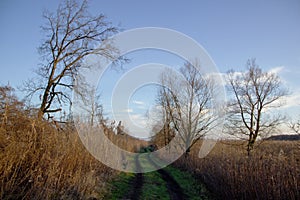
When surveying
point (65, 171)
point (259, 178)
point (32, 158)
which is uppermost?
point (32, 158)

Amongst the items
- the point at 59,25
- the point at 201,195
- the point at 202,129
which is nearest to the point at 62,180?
the point at 201,195

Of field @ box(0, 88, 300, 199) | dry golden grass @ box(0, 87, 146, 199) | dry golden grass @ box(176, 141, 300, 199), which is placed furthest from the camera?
dry golden grass @ box(176, 141, 300, 199)

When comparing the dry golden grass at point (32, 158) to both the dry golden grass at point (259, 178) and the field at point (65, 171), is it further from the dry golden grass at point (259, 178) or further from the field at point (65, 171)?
the dry golden grass at point (259, 178)

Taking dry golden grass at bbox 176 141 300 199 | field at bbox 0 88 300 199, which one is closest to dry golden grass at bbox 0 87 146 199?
field at bbox 0 88 300 199

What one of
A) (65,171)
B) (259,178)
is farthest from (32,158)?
(259,178)

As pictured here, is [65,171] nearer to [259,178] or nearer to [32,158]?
[32,158]

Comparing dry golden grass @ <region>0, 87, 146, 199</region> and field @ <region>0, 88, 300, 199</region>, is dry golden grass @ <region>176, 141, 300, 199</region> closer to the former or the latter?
field @ <region>0, 88, 300, 199</region>

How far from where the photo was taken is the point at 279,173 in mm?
6023

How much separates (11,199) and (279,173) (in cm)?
663

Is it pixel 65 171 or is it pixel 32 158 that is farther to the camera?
pixel 65 171

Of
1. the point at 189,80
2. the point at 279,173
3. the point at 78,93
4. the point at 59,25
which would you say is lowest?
the point at 279,173

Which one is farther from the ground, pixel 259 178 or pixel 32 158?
pixel 32 158

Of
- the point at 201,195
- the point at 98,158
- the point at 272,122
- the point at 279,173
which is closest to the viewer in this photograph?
the point at 279,173

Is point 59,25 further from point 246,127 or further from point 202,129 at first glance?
point 246,127
